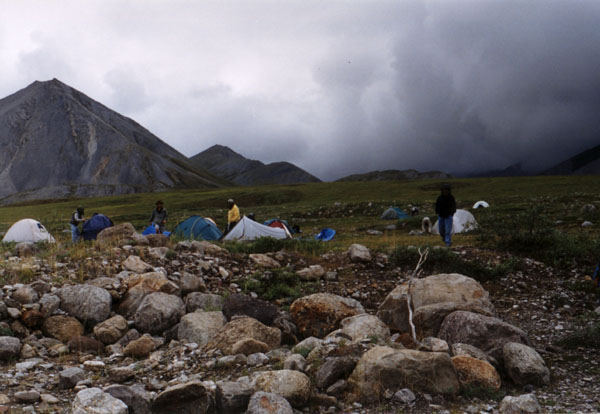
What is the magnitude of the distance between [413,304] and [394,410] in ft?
12.6

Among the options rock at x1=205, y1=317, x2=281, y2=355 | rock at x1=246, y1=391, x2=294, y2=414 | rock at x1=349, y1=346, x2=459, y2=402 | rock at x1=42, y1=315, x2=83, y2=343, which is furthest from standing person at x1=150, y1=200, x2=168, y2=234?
rock at x1=349, y1=346, x2=459, y2=402

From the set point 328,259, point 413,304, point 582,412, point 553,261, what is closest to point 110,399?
point 582,412

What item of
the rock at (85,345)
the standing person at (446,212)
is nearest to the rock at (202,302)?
the rock at (85,345)

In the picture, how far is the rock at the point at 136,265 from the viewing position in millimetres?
10055

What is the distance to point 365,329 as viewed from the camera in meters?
6.76

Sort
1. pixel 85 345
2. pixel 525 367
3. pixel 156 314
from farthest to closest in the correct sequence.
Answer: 1. pixel 156 314
2. pixel 85 345
3. pixel 525 367

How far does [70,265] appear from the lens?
9.95 metres

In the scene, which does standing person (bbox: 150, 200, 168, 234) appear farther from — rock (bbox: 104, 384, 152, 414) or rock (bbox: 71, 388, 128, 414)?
rock (bbox: 71, 388, 128, 414)

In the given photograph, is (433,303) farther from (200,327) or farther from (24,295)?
(24,295)

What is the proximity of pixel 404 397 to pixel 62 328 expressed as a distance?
20.4ft

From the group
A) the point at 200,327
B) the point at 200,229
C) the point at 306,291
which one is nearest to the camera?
the point at 200,327

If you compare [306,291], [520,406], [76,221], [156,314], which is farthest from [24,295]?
[76,221]

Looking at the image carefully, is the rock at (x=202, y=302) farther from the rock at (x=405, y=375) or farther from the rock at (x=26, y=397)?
the rock at (x=405, y=375)

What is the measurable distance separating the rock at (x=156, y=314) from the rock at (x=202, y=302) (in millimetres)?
518
